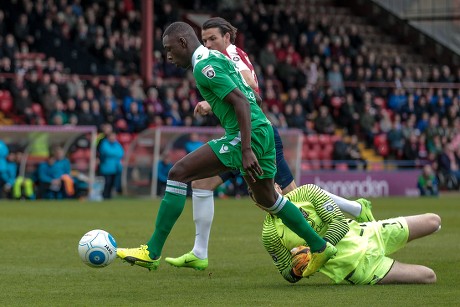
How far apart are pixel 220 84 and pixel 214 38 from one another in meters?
1.88

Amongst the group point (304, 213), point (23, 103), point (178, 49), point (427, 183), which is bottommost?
point (427, 183)

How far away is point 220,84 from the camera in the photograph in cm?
786

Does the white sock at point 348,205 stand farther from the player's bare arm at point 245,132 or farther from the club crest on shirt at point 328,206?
the player's bare arm at point 245,132

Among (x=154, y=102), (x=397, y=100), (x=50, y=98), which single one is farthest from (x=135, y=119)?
(x=397, y=100)

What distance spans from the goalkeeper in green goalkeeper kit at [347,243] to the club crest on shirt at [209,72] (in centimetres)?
126

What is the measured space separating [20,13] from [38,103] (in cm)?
342

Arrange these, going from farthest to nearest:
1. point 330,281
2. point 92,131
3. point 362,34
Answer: point 362,34
point 92,131
point 330,281

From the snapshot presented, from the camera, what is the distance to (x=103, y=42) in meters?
28.4

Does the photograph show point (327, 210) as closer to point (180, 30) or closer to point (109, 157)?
point (180, 30)

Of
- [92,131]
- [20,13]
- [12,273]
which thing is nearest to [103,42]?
[20,13]

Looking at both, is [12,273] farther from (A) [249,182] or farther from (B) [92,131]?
(B) [92,131]

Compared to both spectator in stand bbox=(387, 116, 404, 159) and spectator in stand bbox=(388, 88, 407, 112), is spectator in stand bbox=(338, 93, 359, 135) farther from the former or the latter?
spectator in stand bbox=(388, 88, 407, 112)

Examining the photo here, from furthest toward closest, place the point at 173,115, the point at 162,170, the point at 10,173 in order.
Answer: the point at 173,115, the point at 162,170, the point at 10,173

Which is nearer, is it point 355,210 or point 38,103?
point 355,210
